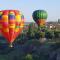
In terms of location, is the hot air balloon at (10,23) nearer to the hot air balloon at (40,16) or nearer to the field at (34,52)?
the field at (34,52)

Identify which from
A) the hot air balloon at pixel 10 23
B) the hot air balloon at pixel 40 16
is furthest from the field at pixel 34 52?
the hot air balloon at pixel 40 16

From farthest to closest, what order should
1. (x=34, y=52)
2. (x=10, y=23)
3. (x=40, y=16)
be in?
1. (x=40, y=16)
2. (x=34, y=52)
3. (x=10, y=23)

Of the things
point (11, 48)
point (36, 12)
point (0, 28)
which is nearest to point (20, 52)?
point (11, 48)

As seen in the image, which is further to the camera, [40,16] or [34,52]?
[40,16]

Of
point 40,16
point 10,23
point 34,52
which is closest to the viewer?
point 10,23

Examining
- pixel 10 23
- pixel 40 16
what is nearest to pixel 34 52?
pixel 10 23

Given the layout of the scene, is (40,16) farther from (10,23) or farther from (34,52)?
(10,23)

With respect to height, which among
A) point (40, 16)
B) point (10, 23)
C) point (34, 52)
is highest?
point (40, 16)

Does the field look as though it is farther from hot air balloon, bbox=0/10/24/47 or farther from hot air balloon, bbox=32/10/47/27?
hot air balloon, bbox=32/10/47/27

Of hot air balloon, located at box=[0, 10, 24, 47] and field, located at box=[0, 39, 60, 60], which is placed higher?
hot air balloon, located at box=[0, 10, 24, 47]

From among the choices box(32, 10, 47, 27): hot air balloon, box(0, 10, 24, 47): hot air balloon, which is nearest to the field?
box(0, 10, 24, 47): hot air balloon

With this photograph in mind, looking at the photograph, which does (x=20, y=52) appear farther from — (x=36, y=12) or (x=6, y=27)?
(x=36, y=12)
